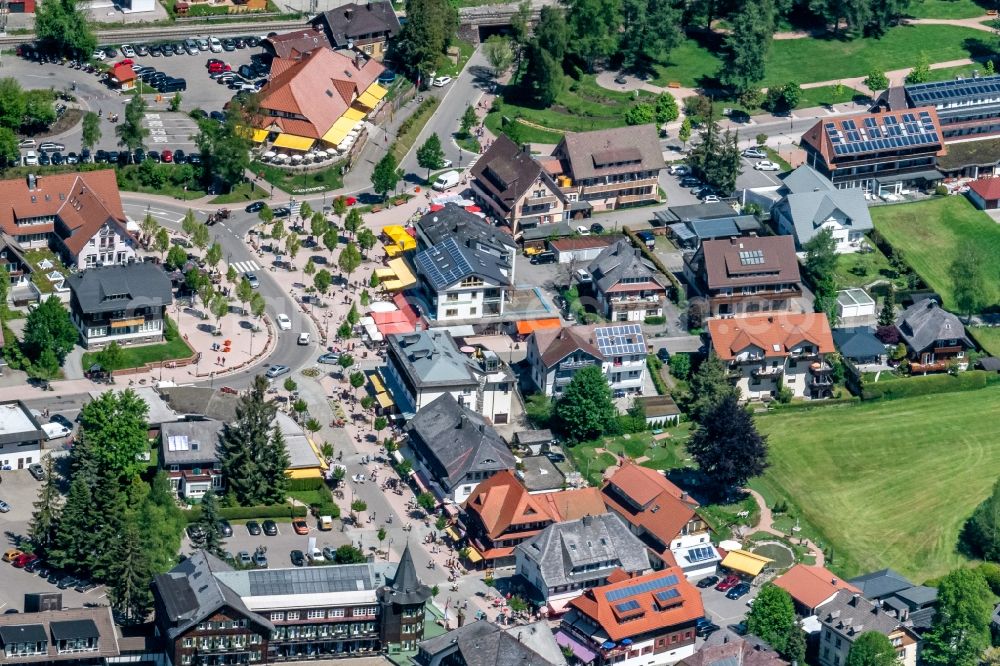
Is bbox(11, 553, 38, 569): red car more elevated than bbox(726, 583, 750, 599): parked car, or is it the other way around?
bbox(11, 553, 38, 569): red car

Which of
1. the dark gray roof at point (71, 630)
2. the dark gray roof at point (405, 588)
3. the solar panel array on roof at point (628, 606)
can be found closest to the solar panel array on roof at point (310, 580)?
the dark gray roof at point (405, 588)

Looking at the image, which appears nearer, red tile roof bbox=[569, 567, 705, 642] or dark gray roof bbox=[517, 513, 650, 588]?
red tile roof bbox=[569, 567, 705, 642]

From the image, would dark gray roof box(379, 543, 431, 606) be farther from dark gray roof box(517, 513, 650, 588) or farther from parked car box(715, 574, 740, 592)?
parked car box(715, 574, 740, 592)

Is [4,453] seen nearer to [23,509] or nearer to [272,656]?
[23,509]

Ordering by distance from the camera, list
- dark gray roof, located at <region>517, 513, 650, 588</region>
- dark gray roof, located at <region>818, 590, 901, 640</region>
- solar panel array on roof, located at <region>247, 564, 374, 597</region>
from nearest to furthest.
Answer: solar panel array on roof, located at <region>247, 564, 374, 597</region> → dark gray roof, located at <region>818, 590, 901, 640</region> → dark gray roof, located at <region>517, 513, 650, 588</region>

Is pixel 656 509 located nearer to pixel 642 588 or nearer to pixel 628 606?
pixel 642 588

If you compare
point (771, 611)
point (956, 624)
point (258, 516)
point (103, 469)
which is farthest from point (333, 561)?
point (956, 624)

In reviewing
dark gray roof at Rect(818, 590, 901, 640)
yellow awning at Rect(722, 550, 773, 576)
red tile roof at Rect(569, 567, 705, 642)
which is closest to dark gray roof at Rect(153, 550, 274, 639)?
red tile roof at Rect(569, 567, 705, 642)

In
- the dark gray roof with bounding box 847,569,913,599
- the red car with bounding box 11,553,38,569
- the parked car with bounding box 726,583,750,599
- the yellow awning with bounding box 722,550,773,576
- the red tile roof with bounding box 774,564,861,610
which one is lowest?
the parked car with bounding box 726,583,750,599
